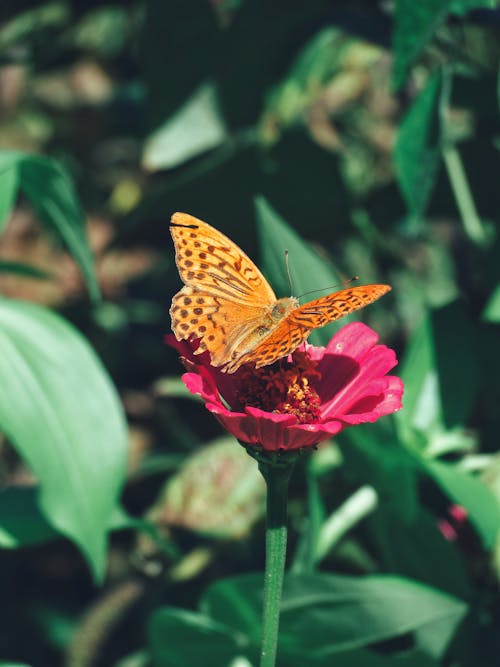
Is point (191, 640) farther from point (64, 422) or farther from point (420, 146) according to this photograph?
point (420, 146)

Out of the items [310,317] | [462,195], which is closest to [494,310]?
[462,195]

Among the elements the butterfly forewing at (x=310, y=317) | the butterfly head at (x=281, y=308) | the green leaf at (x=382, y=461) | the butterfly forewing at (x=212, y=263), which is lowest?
the green leaf at (x=382, y=461)

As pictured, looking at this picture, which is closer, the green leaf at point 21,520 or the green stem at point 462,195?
the green leaf at point 21,520

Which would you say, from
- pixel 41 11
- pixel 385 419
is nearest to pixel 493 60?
pixel 41 11

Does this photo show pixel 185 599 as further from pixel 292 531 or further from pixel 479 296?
pixel 479 296

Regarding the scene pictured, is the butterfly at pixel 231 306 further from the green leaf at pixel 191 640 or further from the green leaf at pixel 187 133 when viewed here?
the green leaf at pixel 187 133

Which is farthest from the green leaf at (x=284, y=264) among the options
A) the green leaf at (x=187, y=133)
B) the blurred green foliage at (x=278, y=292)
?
the green leaf at (x=187, y=133)
